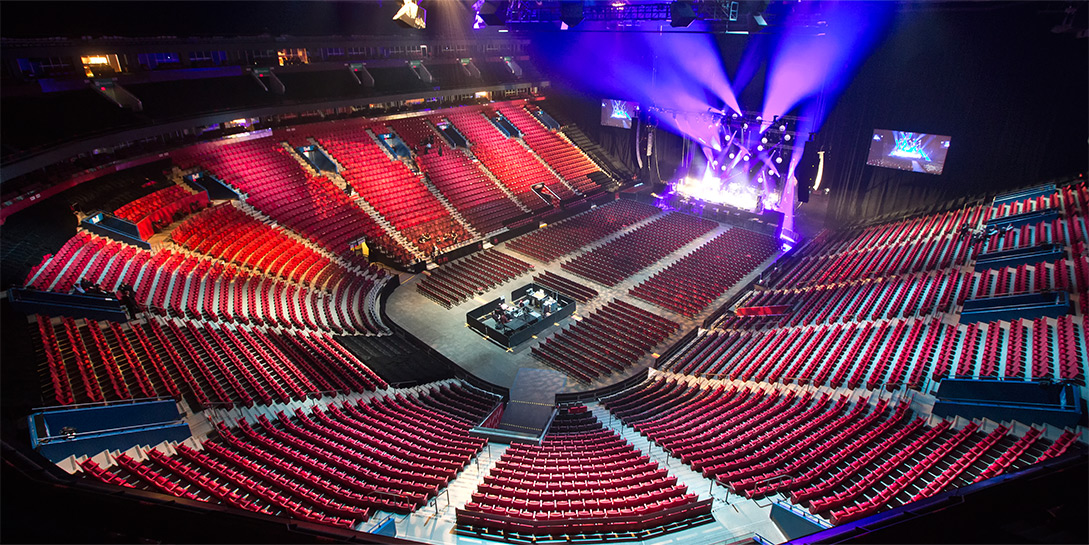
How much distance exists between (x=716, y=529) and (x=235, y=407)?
8.95 meters

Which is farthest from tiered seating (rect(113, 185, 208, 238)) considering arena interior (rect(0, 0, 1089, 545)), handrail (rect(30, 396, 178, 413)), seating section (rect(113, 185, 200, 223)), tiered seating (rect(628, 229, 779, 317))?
tiered seating (rect(628, 229, 779, 317))

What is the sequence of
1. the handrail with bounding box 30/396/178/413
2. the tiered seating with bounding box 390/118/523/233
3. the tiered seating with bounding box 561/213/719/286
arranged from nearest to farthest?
1. the handrail with bounding box 30/396/178/413
2. the tiered seating with bounding box 561/213/719/286
3. the tiered seating with bounding box 390/118/523/233

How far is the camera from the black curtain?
1741 centimetres

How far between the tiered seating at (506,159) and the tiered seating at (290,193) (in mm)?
8734

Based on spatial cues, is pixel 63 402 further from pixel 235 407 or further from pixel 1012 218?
pixel 1012 218

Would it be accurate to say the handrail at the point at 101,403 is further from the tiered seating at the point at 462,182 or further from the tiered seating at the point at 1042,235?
the tiered seating at the point at 1042,235

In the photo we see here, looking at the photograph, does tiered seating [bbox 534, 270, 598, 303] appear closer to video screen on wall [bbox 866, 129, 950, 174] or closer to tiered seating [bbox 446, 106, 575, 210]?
tiered seating [bbox 446, 106, 575, 210]

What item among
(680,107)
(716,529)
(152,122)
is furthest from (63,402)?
(680,107)

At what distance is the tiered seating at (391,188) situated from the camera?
22.3 metres

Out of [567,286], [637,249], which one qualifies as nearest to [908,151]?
[637,249]

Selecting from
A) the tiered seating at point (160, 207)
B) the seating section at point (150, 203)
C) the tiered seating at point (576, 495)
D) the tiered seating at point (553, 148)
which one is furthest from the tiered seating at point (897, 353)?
the tiered seating at point (553, 148)

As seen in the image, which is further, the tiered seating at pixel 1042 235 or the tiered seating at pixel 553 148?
the tiered seating at pixel 553 148

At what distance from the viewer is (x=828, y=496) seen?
25.0 ft

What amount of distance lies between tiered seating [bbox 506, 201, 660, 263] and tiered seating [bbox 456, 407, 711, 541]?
12567mm
